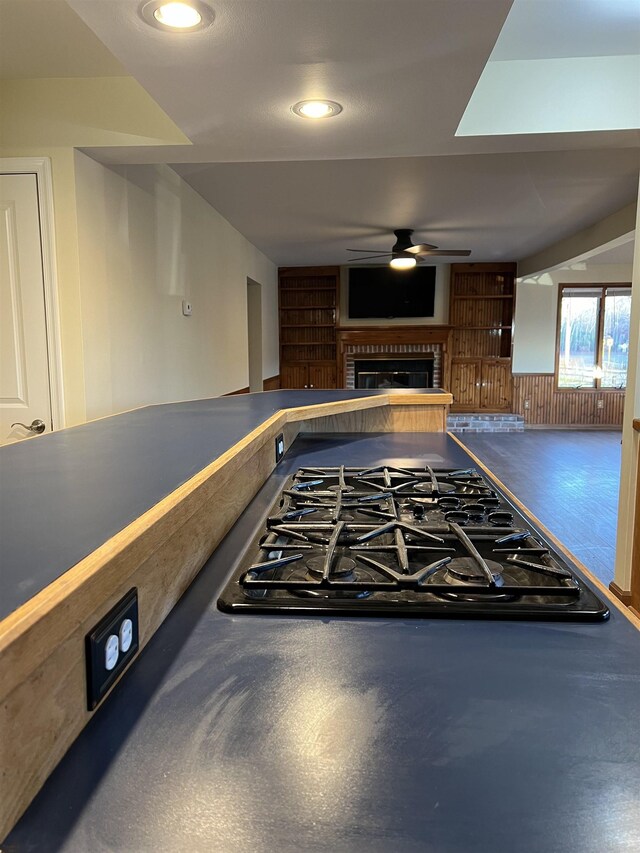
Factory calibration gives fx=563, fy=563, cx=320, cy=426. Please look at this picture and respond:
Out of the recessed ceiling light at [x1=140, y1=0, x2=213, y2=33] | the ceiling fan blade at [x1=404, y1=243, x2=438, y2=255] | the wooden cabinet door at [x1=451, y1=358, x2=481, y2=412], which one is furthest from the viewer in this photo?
the wooden cabinet door at [x1=451, y1=358, x2=481, y2=412]

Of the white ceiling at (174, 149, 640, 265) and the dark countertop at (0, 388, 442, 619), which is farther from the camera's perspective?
the white ceiling at (174, 149, 640, 265)

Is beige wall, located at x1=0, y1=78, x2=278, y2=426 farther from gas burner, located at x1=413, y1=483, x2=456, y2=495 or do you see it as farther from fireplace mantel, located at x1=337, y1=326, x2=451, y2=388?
fireplace mantel, located at x1=337, y1=326, x2=451, y2=388

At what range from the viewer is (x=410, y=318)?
884cm

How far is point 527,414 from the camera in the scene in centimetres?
884

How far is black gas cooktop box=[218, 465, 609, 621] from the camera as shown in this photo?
33.3 inches

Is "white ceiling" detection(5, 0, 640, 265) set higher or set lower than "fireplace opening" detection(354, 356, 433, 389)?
higher

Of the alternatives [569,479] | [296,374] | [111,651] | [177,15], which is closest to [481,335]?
Result: [296,374]

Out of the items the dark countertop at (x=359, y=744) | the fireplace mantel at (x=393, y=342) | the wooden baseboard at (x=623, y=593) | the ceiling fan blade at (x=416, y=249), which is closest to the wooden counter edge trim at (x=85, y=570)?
the dark countertop at (x=359, y=744)

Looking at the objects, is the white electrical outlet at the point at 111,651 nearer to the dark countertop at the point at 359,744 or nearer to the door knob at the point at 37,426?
the dark countertop at the point at 359,744

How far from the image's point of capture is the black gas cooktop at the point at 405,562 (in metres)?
0.85

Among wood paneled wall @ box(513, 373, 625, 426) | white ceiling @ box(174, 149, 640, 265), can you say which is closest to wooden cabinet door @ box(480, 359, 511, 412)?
wood paneled wall @ box(513, 373, 625, 426)

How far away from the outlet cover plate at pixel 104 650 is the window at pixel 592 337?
903 cm

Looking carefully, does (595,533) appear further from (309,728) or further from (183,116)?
(309,728)

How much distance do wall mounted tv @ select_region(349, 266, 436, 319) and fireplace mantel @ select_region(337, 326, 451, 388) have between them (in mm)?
238
